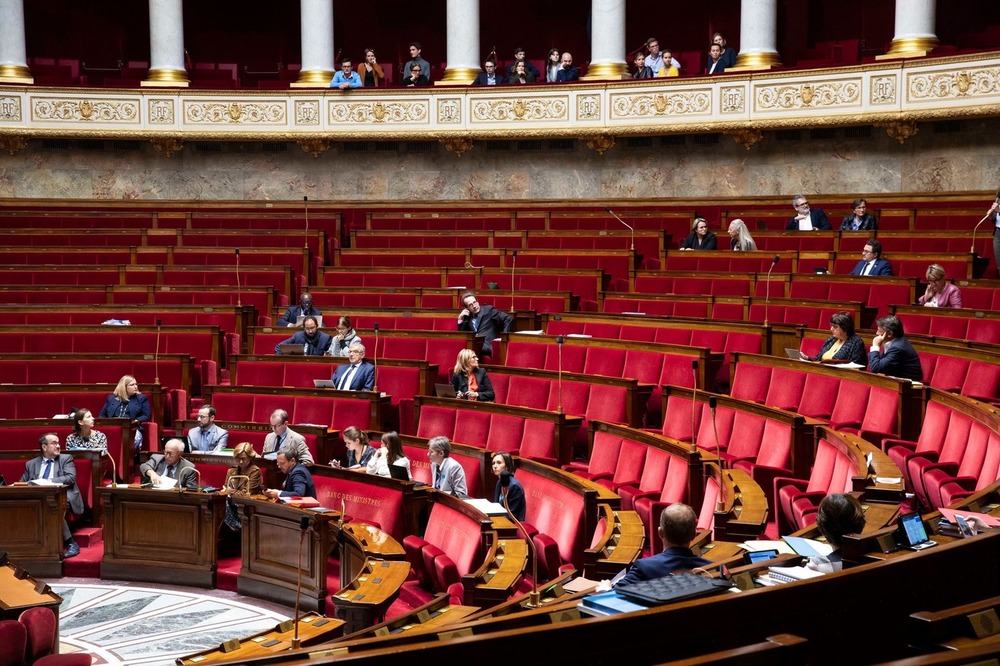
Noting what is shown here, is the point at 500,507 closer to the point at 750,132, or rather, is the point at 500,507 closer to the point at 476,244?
the point at 476,244

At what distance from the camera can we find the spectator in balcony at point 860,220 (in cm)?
723

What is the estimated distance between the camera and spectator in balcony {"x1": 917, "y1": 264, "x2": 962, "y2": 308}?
559 centimetres

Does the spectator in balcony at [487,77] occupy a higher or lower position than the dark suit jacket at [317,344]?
higher

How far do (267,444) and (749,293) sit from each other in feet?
9.42

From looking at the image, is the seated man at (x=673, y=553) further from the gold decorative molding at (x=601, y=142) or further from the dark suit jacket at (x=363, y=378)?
the gold decorative molding at (x=601, y=142)

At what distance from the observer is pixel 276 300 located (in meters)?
7.77

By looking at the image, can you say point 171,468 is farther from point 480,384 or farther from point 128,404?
point 480,384

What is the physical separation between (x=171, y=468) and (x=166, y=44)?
6.09 m

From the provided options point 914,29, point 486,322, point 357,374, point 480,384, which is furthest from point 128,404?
point 914,29

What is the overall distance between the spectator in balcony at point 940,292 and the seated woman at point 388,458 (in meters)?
2.56

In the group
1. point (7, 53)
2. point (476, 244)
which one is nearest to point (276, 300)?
point (476, 244)

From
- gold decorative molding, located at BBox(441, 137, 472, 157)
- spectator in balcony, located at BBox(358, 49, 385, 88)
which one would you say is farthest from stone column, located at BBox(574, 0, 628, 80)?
spectator in balcony, located at BBox(358, 49, 385, 88)

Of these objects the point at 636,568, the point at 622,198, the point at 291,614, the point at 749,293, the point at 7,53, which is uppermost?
the point at 7,53

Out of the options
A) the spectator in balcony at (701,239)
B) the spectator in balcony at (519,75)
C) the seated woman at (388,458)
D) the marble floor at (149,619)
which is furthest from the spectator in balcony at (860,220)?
the marble floor at (149,619)
